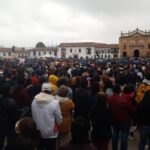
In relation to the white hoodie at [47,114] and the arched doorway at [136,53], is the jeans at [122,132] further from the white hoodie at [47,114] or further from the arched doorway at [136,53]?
the arched doorway at [136,53]

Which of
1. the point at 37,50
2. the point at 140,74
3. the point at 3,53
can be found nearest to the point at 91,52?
the point at 37,50

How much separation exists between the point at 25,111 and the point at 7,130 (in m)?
0.69

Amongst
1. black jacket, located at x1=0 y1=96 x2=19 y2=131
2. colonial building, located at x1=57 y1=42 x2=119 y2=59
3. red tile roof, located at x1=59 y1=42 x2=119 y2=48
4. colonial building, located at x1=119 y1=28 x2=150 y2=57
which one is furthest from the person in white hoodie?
red tile roof, located at x1=59 y1=42 x2=119 y2=48

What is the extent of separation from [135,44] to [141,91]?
95.3 m

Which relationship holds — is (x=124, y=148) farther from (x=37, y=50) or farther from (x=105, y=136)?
(x=37, y=50)

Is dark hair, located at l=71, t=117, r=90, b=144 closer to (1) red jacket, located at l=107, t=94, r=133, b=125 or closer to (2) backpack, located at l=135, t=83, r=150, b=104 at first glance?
(1) red jacket, located at l=107, t=94, r=133, b=125

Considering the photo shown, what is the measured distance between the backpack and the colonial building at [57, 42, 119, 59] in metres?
→ 94.0

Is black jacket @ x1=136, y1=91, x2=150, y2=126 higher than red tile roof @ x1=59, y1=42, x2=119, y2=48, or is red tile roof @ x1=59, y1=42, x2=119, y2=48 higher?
red tile roof @ x1=59, y1=42, x2=119, y2=48

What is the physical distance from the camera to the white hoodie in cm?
575

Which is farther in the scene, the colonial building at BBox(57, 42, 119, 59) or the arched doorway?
the colonial building at BBox(57, 42, 119, 59)

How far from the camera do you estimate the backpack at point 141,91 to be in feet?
24.0

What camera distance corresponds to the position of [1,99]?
20.5 ft

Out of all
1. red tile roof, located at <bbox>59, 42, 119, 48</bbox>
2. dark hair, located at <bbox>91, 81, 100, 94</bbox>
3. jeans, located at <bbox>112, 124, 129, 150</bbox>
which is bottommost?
jeans, located at <bbox>112, 124, 129, 150</bbox>

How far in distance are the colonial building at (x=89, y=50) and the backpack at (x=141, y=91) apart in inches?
3700
